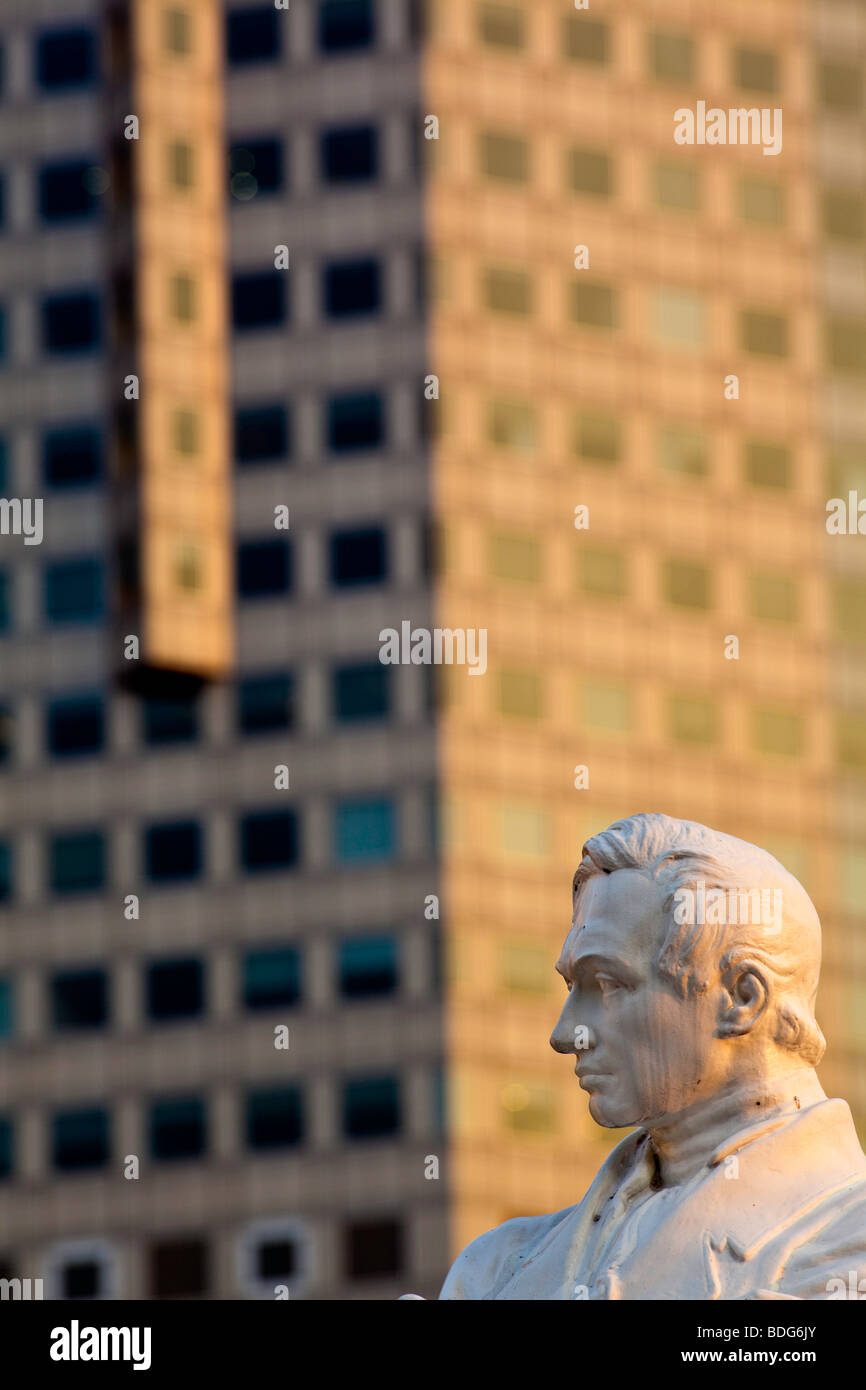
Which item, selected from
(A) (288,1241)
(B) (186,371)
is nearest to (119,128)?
(B) (186,371)

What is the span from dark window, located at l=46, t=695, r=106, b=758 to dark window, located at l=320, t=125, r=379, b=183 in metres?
18.8

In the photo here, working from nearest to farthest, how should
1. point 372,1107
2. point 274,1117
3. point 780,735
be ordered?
point 372,1107, point 274,1117, point 780,735

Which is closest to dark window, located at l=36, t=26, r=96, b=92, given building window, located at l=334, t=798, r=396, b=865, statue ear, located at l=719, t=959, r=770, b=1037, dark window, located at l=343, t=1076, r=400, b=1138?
building window, located at l=334, t=798, r=396, b=865

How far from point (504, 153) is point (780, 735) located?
2103cm

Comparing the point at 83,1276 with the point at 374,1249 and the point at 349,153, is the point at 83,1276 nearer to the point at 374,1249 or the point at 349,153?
the point at 374,1249

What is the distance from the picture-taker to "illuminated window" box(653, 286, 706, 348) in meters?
122

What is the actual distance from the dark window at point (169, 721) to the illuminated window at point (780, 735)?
17.7 meters

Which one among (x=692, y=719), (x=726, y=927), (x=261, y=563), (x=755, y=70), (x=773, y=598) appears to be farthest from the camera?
(x=755, y=70)

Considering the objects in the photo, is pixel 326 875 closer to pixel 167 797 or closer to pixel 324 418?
pixel 167 797

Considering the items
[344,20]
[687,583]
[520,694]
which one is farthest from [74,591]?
[344,20]

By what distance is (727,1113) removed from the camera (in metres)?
13.7

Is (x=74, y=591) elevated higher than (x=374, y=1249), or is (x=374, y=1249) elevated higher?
(x=74, y=591)

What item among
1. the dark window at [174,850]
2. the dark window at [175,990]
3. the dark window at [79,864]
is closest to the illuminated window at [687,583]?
the dark window at [174,850]
